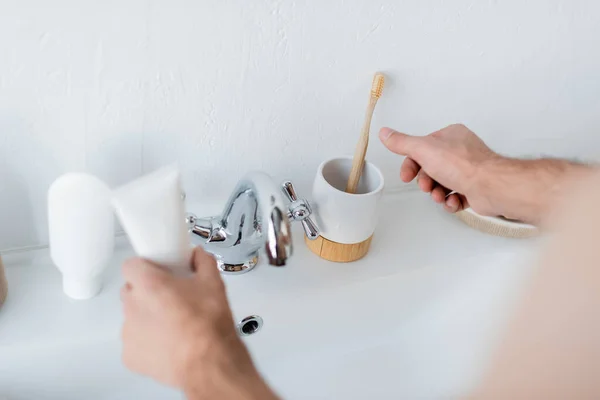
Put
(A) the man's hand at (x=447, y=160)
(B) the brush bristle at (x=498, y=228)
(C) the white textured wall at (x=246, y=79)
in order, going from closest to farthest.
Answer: (C) the white textured wall at (x=246, y=79)
(A) the man's hand at (x=447, y=160)
(B) the brush bristle at (x=498, y=228)

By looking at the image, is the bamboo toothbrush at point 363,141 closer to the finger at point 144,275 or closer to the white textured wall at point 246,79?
the white textured wall at point 246,79

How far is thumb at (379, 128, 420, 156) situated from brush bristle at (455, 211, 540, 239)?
169mm

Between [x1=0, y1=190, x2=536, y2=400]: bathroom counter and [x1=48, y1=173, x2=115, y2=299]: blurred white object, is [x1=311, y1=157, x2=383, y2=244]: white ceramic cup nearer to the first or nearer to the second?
[x1=0, y1=190, x2=536, y2=400]: bathroom counter

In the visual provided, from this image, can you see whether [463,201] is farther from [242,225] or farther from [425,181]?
[242,225]

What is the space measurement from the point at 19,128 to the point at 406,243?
17.5 inches

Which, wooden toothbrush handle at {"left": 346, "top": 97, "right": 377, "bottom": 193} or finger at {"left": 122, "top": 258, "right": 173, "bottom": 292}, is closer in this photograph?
finger at {"left": 122, "top": 258, "right": 173, "bottom": 292}

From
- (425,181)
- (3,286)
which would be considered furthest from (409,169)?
(3,286)

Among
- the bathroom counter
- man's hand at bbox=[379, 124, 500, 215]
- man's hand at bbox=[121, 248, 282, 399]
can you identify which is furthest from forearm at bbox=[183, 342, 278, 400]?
man's hand at bbox=[379, 124, 500, 215]

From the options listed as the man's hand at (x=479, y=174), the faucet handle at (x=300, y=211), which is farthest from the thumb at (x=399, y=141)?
the faucet handle at (x=300, y=211)

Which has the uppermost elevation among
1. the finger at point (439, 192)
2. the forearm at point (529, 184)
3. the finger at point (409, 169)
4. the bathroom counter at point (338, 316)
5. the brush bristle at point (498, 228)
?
the forearm at point (529, 184)

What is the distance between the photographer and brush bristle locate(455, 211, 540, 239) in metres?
0.74

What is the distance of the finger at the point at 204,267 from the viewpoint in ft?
1.42

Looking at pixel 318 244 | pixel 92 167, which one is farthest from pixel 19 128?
pixel 318 244

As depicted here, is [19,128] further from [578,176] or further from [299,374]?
[578,176]
